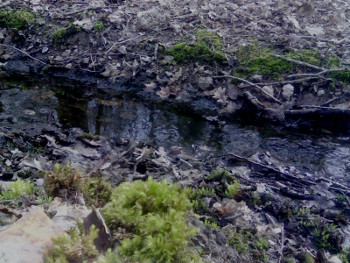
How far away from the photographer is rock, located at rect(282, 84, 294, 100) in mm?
6156

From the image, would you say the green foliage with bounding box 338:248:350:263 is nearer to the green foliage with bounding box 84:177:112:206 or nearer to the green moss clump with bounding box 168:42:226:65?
the green foliage with bounding box 84:177:112:206

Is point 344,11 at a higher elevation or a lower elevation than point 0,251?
higher

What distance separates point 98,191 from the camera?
3092 millimetres

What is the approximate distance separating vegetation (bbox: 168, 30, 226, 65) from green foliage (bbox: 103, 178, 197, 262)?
4925 millimetres

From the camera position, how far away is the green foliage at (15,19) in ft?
28.2

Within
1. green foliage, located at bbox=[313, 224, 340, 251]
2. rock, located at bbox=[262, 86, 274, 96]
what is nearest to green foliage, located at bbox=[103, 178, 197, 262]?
green foliage, located at bbox=[313, 224, 340, 251]

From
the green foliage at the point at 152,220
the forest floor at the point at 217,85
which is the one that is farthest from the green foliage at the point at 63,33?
the green foliage at the point at 152,220

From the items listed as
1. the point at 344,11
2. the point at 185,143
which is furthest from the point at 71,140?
the point at 344,11

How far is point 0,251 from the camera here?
6.50ft

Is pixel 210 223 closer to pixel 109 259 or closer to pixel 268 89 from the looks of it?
pixel 109 259

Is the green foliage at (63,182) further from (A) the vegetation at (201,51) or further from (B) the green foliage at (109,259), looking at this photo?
(A) the vegetation at (201,51)

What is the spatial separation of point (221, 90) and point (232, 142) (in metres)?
1.38

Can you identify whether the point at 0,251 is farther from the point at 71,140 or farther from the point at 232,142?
the point at 232,142

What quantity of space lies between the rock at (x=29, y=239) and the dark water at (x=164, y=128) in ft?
10.3
